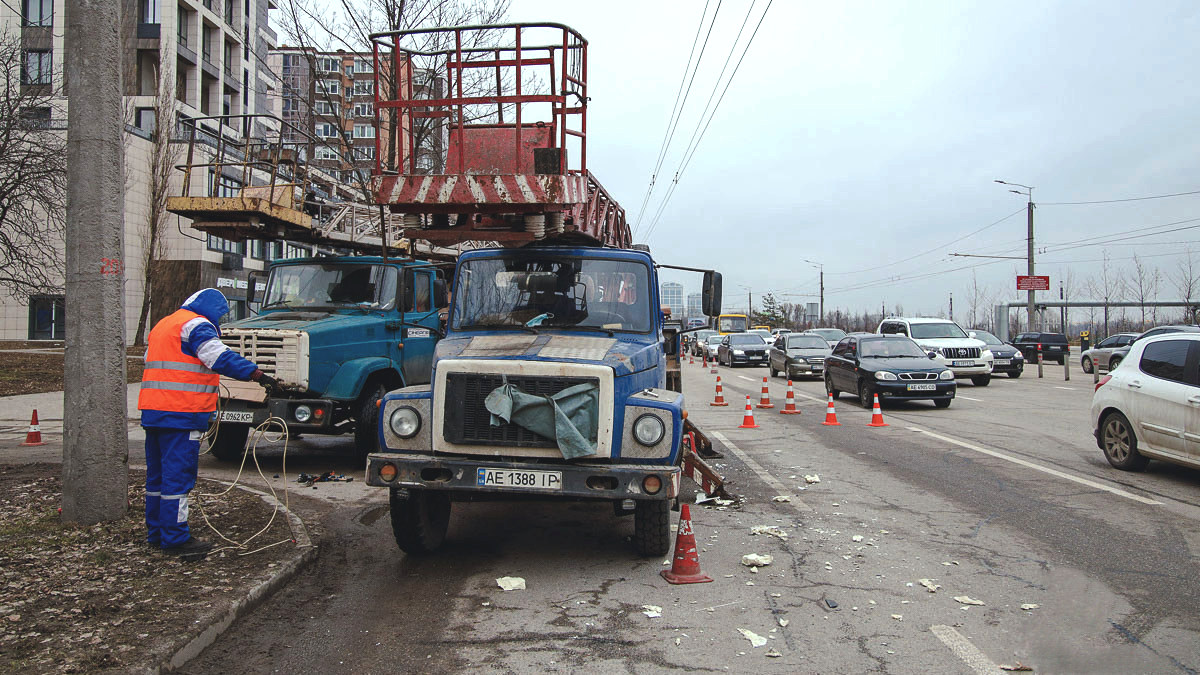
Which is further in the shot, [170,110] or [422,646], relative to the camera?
[170,110]

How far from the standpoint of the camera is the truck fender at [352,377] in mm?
9125

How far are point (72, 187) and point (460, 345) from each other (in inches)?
119

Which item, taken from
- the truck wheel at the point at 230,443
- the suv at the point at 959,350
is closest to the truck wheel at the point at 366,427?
the truck wheel at the point at 230,443

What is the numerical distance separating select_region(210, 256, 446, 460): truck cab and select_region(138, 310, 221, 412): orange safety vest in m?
2.87

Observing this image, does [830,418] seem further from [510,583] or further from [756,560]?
[510,583]

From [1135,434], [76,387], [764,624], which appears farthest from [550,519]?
[1135,434]

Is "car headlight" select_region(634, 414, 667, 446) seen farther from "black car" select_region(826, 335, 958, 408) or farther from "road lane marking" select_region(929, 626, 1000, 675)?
"black car" select_region(826, 335, 958, 408)

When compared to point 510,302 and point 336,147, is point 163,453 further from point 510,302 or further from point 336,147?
point 336,147

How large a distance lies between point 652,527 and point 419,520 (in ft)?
5.30

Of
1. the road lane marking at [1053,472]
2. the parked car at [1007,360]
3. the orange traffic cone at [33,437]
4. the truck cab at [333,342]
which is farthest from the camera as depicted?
the parked car at [1007,360]

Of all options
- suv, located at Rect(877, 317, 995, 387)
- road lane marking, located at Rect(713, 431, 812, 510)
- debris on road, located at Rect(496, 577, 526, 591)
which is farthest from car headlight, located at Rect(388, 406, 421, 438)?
suv, located at Rect(877, 317, 995, 387)

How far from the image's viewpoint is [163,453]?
17.9 ft

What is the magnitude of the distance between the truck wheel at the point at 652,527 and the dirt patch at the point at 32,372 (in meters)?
13.3

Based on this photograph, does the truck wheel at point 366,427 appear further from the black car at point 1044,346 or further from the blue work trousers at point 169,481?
the black car at point 1044,346
